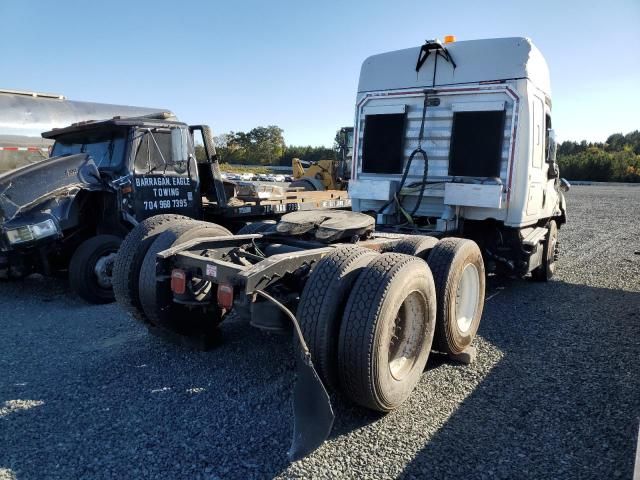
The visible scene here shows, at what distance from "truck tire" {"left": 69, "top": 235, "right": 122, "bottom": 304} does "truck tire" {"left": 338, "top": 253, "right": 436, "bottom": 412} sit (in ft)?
14.2

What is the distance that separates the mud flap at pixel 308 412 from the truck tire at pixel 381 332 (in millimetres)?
322

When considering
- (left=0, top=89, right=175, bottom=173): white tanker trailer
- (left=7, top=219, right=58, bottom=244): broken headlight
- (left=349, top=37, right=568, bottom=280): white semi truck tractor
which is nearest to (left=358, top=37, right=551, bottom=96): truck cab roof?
(left=349, top=37, right=568, bottom=280): white semi truck tractor

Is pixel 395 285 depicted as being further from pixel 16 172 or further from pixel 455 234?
pixel 16 172

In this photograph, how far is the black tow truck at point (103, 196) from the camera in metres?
6.13

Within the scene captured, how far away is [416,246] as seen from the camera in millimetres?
4320

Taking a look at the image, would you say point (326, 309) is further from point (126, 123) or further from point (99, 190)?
point (126, 123)

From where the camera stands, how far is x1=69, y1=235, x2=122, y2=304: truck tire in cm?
619

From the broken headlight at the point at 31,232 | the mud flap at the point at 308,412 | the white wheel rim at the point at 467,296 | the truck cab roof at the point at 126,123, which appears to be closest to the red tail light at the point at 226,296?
the mud flap at the point at 308,412

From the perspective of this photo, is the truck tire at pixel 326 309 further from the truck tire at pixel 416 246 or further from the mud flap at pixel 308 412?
the truck tire at pixel 416 246

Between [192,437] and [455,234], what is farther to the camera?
[455,234]

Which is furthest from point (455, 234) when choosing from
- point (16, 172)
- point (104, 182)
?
point (16, 172)

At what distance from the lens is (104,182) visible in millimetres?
6793

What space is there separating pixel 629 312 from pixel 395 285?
4.31 metres

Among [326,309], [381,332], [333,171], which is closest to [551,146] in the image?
[381,332]
